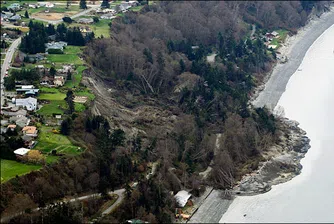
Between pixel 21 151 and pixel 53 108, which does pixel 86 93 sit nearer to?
pixel 53 108

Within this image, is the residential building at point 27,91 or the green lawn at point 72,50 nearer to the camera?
the residential building at point 27,91

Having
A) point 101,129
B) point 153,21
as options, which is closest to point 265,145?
point 101,129

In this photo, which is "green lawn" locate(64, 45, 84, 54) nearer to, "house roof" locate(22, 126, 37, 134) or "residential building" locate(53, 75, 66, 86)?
"residential building" locate(53, 75, 66, 86)

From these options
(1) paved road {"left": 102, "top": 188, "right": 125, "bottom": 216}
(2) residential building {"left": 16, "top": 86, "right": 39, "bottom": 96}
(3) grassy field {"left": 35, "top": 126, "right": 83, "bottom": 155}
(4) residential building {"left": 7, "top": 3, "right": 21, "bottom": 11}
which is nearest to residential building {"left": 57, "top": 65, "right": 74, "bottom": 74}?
(2) residential building {"left": 16, "top": 86, "right": 39, "bottom": 96}

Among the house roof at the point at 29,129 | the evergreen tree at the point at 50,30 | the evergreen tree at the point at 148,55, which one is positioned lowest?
the evergreen tree at the point at 148,55

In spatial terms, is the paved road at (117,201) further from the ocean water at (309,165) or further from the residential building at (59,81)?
the residential building at (59,81)

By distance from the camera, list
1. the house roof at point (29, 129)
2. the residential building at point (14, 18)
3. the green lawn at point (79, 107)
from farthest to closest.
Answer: the residential building at point (14, 18), the green lawn at point (79, 107), the house roof at point (29, 129)

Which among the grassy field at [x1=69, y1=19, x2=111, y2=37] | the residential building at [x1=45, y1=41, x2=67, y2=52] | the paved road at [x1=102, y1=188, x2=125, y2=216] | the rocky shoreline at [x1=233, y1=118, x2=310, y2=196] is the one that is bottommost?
the rocky shoreline at [x1=233, y1=118, x2=310, y2=196]

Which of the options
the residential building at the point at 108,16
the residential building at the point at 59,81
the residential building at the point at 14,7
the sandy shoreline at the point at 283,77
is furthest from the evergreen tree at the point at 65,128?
the residential building at the point at 14,7
